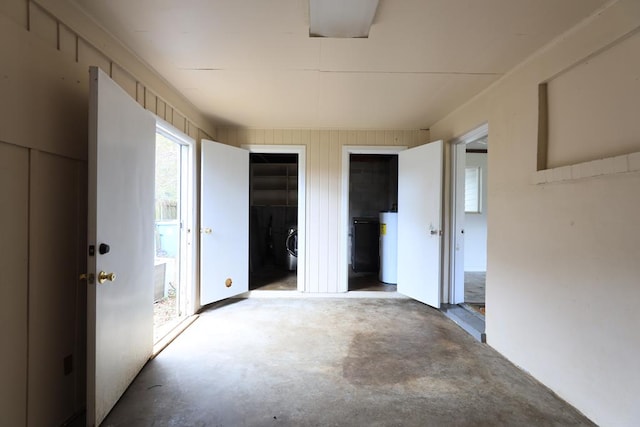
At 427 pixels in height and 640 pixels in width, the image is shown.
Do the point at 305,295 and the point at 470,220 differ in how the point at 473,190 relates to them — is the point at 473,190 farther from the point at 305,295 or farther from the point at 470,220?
the point at 305,295

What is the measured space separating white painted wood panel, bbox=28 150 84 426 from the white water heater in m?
3.91

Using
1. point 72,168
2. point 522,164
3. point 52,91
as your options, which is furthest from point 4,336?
point 522,164

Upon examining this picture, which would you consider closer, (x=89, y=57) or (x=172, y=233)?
(x=89, y=57)

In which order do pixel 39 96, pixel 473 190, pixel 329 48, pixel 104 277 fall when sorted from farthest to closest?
pixel 473 190 → pixel 329 48 → pixel 104 277 → pixel 39 96

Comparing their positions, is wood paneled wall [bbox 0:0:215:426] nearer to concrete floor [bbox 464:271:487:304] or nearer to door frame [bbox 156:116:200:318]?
door frame [bbox 156:116:200:318]

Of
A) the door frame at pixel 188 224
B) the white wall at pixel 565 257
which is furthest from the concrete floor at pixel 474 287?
the door frame at pixel 188 224

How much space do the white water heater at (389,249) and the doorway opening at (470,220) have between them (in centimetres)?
101

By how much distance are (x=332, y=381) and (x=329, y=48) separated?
2.34 m

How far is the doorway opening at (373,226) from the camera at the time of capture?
15.5 ft

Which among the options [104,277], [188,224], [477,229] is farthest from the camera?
[477,229]

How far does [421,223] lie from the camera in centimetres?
366

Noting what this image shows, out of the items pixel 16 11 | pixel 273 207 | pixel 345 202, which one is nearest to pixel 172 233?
pixel 273 207

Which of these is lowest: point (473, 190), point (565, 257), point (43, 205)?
point (565, 257)

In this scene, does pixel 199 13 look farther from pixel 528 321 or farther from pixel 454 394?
pixel 528 321
